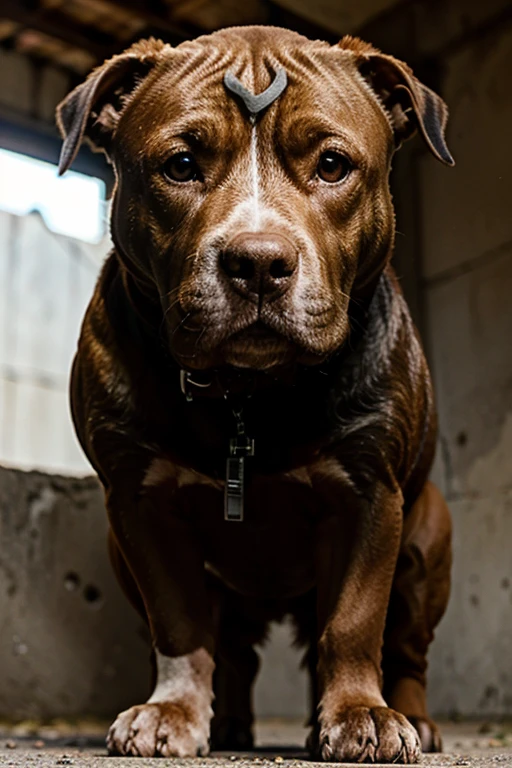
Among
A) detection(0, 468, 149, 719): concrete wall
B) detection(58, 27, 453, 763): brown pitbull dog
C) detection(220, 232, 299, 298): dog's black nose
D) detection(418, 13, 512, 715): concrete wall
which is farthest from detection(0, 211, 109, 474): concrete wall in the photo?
detection(220, 232, 299, 298): dog's black nose

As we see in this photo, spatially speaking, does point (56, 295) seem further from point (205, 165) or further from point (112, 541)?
point (205, 165)

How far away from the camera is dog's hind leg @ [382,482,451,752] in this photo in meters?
2.87

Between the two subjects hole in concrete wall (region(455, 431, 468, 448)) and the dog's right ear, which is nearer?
the dog's right ear

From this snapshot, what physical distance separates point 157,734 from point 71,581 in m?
2.09

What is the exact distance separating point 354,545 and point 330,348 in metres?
0.44

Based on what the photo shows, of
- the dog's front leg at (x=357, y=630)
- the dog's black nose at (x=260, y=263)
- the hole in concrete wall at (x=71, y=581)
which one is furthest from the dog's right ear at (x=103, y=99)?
the hole in concrete wall at (x=71, y=581)

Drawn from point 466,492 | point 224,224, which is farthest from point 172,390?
point 466,492

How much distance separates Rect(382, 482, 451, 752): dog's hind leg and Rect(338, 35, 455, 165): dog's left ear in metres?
0.90

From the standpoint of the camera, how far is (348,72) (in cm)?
250

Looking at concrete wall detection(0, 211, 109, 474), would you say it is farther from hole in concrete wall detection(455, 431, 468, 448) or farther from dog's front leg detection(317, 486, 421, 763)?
dog's front leg detection(317, 486, 421, 763)

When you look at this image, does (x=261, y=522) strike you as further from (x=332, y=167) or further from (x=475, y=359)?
(x=475, y=359)

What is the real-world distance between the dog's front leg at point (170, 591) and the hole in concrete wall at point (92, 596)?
1.82m

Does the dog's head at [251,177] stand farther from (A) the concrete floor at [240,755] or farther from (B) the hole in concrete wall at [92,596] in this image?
(B) the hole in concrete wall at [92,596]

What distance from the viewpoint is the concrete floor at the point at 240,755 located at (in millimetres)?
2066
